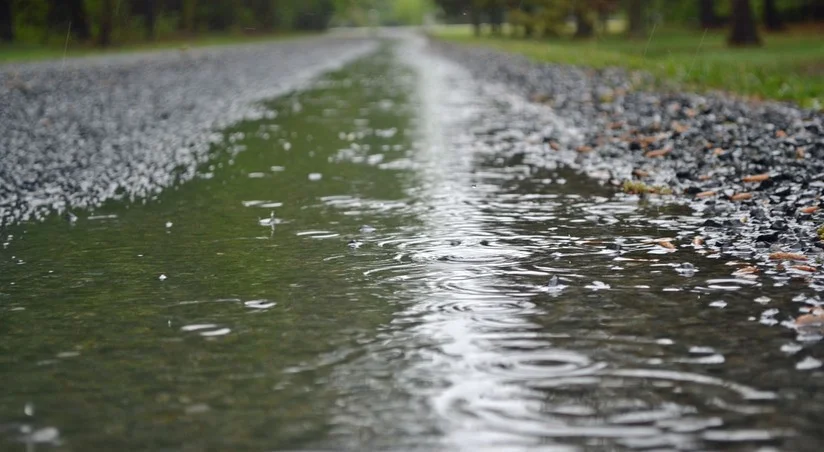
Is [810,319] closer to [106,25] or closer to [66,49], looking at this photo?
[66,49]

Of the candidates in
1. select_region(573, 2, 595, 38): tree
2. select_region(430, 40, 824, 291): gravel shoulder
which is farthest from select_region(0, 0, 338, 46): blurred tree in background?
select_region(430, 40, 824, 291): gravel shoulder

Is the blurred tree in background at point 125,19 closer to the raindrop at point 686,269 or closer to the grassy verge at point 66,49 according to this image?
the grassy verge at point 66,49

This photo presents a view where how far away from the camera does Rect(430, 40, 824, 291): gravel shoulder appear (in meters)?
8.71

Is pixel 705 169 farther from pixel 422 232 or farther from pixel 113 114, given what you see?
pixel 113 114

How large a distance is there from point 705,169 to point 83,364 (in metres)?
8.35

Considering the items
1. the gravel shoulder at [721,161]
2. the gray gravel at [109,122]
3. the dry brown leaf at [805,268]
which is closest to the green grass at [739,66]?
the gravel shoulder at [721,161]

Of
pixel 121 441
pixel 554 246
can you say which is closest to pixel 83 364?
Answer: pixel 121 441

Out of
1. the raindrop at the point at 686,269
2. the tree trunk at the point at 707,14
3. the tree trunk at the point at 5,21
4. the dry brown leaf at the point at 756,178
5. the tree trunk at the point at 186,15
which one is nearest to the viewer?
the raindrop at the point at 686,269

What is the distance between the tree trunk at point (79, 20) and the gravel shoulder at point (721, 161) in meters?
45.3

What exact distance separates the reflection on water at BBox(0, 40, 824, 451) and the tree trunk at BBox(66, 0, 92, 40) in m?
54.6

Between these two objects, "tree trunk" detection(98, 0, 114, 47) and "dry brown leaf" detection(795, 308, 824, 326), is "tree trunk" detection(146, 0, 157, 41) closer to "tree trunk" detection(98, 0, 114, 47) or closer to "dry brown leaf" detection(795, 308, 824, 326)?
"tree trunk" detection(98, 0, 114, 47)

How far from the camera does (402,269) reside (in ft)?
27.1

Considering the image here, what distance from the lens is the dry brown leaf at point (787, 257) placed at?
7.96 metres

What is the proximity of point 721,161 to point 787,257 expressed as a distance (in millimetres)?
5050
